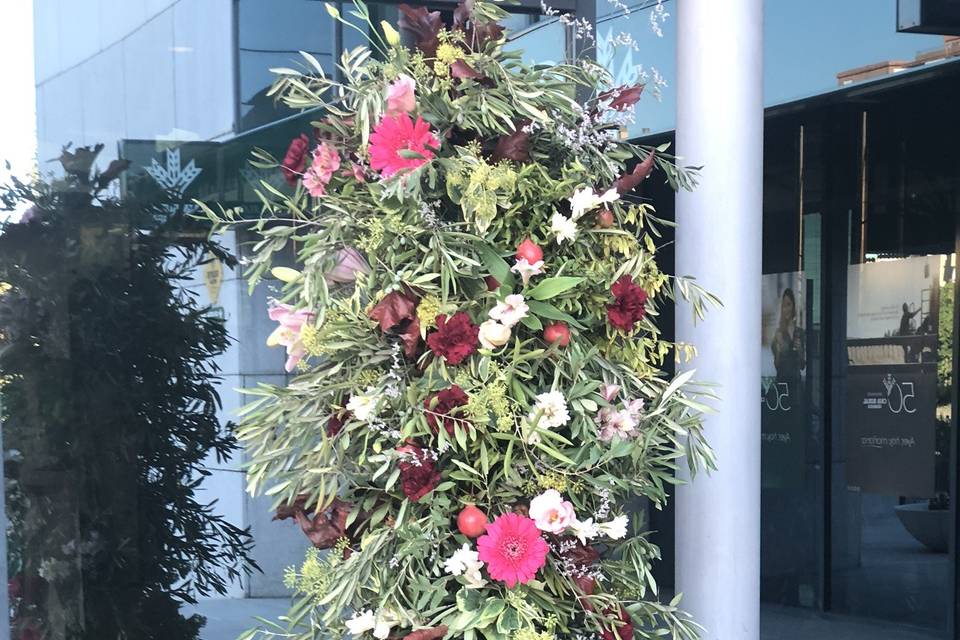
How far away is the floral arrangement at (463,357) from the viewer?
1.90m

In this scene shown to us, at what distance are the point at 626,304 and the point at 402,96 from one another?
23.9 inches

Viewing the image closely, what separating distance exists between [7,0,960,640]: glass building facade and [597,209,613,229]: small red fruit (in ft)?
2.47

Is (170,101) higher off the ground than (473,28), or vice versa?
(170,101)

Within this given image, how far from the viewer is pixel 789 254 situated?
6.73 meters

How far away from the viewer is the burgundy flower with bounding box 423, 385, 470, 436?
6.17ft

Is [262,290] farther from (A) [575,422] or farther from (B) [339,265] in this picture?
(A) [575,422]

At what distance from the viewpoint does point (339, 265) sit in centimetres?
200

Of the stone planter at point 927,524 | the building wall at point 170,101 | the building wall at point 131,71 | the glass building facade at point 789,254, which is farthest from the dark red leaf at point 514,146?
the stone planter at point 927,524

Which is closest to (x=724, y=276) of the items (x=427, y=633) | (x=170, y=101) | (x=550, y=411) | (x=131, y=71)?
(x=550, y=411)

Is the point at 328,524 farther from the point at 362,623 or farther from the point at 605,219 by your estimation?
the point at 605,219

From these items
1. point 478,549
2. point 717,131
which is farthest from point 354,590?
point 717,131

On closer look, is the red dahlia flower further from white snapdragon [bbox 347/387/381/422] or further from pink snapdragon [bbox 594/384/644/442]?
pink snapdragon [bbox 594/384/644/442]

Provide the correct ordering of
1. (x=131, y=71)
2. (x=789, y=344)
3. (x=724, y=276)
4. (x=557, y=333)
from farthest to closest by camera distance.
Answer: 1. (x=789, y=344)
2. (x=131, y=71)
3. (x=724, y=276)
4. (x=557, y=333)

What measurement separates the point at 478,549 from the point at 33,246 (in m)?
Answer: 2.32
